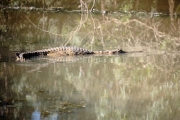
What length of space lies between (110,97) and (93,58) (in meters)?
1.91

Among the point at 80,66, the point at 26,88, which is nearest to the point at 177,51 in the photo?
the point at 80,66

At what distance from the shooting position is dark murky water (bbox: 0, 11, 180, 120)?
3844 millimetres

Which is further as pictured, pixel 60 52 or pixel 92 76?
pixel 60 52

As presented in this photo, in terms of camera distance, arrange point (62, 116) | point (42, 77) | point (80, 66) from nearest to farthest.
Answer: point (62, 116)
point (42, 77)
point (80, 66)

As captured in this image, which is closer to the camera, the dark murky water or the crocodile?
the dark murky water

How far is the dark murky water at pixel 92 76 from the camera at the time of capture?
151 inches

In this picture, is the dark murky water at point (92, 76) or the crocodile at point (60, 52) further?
the crocodile at point (60, 52)

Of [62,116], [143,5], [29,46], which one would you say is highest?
[143,5]

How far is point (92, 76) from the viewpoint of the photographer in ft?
16.7

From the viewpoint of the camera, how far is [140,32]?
844 cm

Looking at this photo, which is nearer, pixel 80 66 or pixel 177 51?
pixel 80 66

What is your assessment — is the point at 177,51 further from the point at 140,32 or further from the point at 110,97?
the point at 110,97

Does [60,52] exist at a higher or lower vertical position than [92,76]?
higher

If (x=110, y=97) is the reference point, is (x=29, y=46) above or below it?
above
